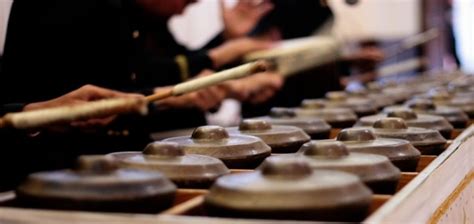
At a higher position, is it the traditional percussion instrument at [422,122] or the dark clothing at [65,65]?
the dark clothing at [65,65]

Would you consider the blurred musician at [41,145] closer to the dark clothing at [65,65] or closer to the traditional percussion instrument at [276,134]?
the dark clothing at [65,65]

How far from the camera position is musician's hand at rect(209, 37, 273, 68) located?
13.2ft

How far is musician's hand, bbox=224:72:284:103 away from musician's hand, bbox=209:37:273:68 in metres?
0.14

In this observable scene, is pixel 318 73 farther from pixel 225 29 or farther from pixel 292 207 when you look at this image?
pixel 292 207

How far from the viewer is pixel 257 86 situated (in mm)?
4219

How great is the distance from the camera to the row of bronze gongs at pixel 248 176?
3.64 ft

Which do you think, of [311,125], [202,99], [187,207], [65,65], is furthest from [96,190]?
[202,99]

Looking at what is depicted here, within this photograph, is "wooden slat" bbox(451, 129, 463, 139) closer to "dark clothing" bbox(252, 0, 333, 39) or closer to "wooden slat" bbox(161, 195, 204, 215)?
"wooden slat" bbox(161, 195, 204, 215)

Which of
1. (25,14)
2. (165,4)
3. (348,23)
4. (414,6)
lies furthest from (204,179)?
(414,6)

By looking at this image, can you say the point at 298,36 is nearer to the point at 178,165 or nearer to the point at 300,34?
the point at 300,34

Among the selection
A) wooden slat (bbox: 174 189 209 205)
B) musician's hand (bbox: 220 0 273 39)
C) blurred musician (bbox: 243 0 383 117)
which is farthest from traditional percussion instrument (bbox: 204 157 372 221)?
blurred musician (bbox: 243 0 383 117)

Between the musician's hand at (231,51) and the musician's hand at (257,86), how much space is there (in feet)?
0.45

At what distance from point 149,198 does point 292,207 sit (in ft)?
0.78

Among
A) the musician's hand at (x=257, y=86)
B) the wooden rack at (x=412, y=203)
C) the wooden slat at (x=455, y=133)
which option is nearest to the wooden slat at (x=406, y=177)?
the wooden rack at (x=412, y=203)
